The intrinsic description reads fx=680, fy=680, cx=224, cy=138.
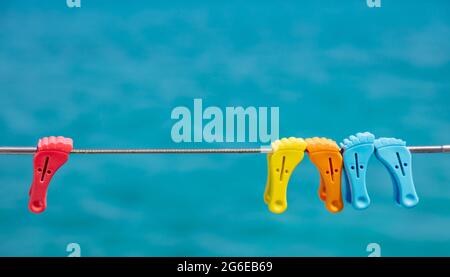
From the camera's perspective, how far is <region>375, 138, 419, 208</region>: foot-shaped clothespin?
217 centimetres

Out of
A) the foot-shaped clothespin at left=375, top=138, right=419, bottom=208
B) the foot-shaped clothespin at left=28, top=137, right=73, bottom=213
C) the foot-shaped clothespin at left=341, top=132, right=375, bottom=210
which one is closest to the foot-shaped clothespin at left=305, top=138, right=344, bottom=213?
the foot-shaped clothespin at left=341, top=132, right=375, bottom=210

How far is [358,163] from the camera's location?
216cm

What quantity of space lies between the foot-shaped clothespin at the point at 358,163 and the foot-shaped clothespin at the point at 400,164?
0.04 m

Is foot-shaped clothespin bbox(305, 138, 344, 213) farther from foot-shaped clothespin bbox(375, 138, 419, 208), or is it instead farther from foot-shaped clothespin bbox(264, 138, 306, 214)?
foot-shaped clothespin bbox(375, 138, 419, 208)

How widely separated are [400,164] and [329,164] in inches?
9.1

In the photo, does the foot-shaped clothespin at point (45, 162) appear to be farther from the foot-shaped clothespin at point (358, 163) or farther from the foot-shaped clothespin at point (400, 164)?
the foot-shaped clothespin at point (400, 164)

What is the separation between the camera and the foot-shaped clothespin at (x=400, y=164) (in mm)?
2166

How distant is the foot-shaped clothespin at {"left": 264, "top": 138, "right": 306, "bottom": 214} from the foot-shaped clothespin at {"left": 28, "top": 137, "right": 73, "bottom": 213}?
656mm

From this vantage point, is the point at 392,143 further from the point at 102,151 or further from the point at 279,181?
the point at 102,151

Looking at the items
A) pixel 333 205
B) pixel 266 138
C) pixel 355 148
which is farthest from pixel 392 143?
pixel 266 138

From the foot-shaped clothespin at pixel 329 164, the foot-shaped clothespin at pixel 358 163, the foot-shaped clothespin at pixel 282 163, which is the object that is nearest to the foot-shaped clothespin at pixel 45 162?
the foot-shaped clothespin at pixel 282 163

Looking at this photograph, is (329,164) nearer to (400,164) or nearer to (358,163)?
(358,163)

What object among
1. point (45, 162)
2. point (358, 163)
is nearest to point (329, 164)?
point (358, 163)

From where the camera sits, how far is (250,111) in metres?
3.69
